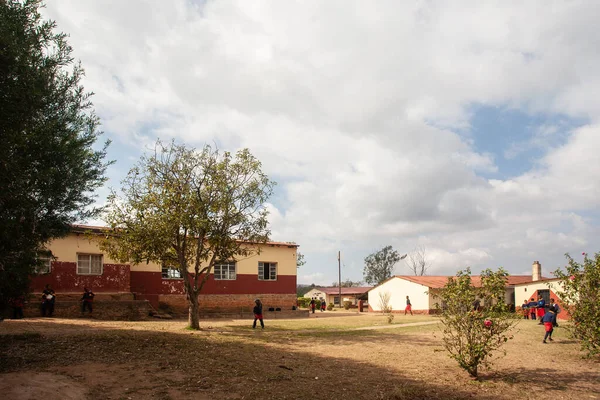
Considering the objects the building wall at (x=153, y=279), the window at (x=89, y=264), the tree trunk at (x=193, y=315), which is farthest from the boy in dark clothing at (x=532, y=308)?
the window at (x=89, y=264)

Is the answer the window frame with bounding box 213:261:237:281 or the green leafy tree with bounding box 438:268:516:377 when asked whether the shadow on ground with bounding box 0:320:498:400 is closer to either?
the green leafy tree with bounding box 438:268:516:377

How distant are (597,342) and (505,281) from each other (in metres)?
6.14

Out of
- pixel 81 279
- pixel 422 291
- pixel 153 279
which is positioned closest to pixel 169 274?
pixel 153 279

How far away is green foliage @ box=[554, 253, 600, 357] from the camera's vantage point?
14352 mm

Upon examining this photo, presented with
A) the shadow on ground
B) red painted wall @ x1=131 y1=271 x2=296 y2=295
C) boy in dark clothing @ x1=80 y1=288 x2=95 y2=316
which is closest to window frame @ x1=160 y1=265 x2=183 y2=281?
red painted wall @ x1=131 y1=271 x2=296 y2=295

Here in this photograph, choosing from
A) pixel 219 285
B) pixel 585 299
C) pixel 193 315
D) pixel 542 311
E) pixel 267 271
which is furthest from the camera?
pixel 267 271

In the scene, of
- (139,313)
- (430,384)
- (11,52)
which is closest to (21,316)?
(139,313)

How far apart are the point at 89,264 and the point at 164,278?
189 inches

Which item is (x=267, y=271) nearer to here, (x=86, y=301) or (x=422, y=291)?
(x=422, y=291)

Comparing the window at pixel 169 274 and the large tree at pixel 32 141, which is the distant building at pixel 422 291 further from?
the large tree at pixel 32 141

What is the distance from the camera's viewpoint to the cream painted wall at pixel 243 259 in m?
24.4

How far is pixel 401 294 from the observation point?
4275 cm

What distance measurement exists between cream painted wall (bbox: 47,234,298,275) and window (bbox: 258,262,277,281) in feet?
0.99

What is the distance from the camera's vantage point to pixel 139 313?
23812 millimetres
